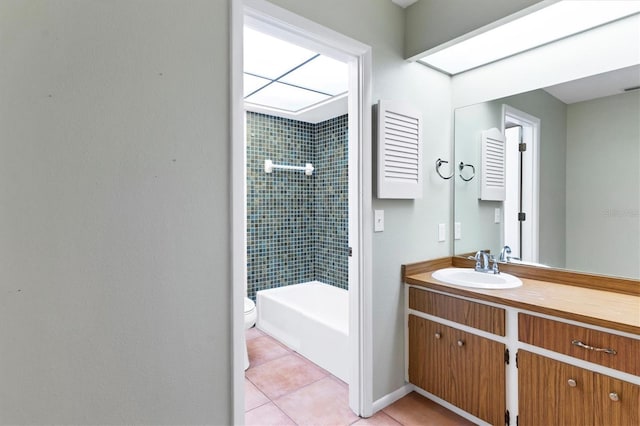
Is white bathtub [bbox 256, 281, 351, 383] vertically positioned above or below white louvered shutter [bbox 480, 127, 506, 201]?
below

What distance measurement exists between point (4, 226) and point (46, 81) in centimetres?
44

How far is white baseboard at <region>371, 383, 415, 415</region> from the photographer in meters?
1.94

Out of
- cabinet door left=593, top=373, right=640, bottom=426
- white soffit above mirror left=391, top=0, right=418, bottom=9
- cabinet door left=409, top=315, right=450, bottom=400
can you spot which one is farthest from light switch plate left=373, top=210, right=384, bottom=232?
white soffit above mirror left=391, top=0, right=418, bottom=9

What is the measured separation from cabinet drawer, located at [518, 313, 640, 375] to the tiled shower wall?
2167 millimetres

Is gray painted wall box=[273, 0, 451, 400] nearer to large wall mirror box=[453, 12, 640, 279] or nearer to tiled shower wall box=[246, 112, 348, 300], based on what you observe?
large wall mirror box=[453, 12, 640, 279]

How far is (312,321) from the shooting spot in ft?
8.46

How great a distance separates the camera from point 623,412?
1.24 meters

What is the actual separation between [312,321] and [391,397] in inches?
31.5

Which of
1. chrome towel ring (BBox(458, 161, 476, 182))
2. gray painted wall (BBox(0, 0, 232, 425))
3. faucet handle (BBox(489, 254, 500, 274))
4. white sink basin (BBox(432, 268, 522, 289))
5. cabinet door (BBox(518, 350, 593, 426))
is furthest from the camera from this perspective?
chrome towel ring (BBox(458, 161, 476, 182))

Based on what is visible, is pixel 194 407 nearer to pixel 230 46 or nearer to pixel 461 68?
pixel 230 46

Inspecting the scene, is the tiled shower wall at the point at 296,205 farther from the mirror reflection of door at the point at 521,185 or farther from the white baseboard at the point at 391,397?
the mirror reflection of door at the point at 521,185

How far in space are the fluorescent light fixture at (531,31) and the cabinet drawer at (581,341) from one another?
58.5 inches

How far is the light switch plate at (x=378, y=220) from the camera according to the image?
1895mm

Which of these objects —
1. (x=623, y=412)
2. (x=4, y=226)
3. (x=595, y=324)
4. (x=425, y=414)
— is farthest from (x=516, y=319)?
(x=4, y=226)
